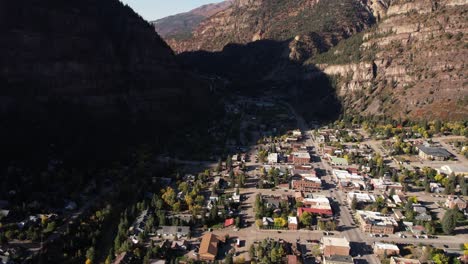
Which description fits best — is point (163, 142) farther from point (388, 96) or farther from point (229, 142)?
point (388, 96)

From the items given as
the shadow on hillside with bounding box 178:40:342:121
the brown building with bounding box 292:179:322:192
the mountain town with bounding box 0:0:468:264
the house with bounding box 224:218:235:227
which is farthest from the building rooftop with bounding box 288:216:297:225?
the shadow on hillside with bounding box 178:40:342:121

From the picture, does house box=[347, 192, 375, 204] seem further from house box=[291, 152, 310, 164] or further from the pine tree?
house box=[291, 152, 310, 164]

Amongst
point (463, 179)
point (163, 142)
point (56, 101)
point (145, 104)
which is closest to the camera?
point (463, 179)

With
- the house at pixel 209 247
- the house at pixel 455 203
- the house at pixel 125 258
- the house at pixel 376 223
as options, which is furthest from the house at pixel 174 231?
the house at pixel 455 203

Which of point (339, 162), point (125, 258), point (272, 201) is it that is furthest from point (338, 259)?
point (339, 162)

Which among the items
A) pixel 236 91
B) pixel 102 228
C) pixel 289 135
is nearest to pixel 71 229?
pixel 102 228

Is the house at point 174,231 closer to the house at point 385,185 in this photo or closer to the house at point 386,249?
the house at point 386,249
